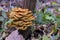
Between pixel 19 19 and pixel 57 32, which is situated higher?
pixel 19 19

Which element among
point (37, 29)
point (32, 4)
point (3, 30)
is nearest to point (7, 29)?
point (3, 30)

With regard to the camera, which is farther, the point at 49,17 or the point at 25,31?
the point at 49,17

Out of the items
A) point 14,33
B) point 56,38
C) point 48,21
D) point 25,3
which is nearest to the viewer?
point 14,33

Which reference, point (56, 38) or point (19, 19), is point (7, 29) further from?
point (56, 38)

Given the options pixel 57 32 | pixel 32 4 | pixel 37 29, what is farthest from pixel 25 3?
pixel 57 32

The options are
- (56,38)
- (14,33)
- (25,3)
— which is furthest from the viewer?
(25,3)

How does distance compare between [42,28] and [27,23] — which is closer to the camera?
[27,23]

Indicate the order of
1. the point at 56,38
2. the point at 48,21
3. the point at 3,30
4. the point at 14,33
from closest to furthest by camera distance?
the point at 14,33 → the point at 56,38 → the point at 3,30 → the point at 48,21

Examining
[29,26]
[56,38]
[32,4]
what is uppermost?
[32,4]

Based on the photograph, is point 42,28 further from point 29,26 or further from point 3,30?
point 3,30
